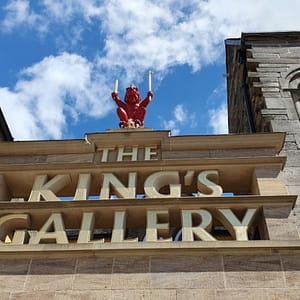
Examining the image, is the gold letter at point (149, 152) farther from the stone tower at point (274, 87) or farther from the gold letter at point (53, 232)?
the stone tower at point (274, 87)

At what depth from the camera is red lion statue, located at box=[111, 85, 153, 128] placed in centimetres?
1127

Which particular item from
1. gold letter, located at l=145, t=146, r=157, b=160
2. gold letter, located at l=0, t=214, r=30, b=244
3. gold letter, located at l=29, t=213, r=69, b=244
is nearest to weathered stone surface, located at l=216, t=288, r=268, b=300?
gold letter, located at l=29, t=213, r=69, b=244

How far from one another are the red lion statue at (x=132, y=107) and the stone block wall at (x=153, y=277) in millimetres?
4336

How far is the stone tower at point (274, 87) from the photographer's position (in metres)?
10.5

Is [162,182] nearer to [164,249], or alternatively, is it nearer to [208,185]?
[208,185]

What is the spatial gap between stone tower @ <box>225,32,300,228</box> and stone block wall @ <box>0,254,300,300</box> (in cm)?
218

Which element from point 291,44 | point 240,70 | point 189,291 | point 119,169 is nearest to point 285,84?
point 291,44

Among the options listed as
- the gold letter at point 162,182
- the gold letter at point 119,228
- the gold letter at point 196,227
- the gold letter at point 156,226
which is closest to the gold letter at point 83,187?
the gold letter at point 119,228

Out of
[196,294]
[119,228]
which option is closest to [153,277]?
[196,294]

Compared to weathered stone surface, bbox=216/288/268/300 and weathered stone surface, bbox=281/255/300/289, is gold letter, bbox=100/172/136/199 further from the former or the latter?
weathered stone surface, bbox=281/255/300/289

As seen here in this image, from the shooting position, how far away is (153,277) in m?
7.11

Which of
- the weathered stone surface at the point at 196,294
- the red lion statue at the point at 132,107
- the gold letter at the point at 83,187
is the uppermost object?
the red lion statue at the point at 132,107

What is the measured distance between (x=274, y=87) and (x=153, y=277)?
6.92 metres

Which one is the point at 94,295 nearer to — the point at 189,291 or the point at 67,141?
the point at 189,291
